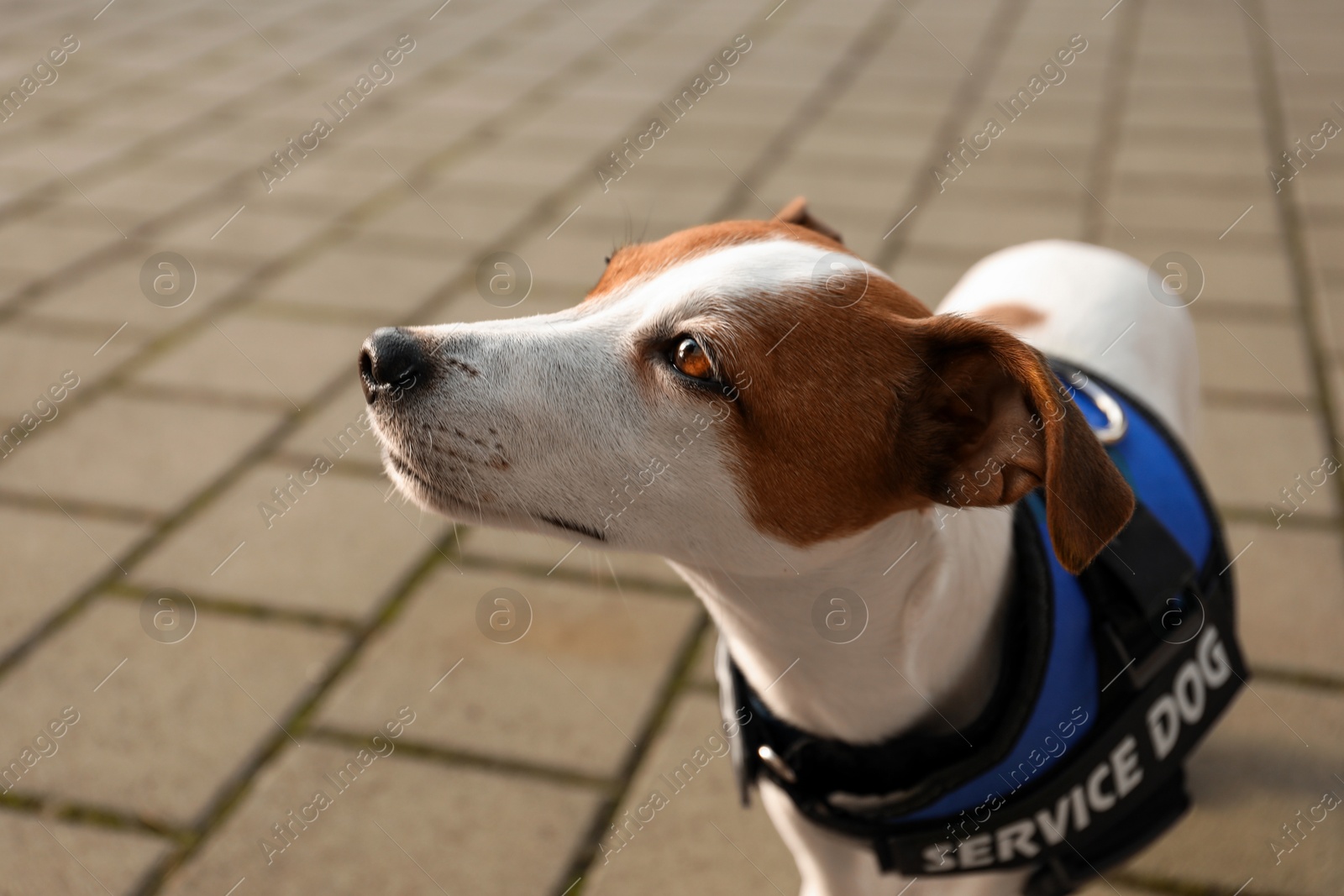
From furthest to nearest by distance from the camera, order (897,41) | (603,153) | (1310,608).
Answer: (897,41) → (603,153) → (1310,608)

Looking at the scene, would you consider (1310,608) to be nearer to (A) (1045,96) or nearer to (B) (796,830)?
(B) (796,830)

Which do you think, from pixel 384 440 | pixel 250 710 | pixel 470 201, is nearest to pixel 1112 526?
pixel 384 440

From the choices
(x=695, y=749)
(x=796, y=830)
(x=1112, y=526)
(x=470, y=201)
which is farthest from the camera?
(x=470, y=201)

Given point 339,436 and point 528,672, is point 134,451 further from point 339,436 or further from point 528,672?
point 528,672

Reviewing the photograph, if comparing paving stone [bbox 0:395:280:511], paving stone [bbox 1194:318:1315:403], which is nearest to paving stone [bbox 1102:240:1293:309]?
paving stone [bbox 1194:318:1315:403]

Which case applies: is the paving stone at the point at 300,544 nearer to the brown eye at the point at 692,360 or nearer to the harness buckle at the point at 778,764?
the harness buckle at the point at 778,764

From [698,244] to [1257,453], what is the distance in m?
2.44

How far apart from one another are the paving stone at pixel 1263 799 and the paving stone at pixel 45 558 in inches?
108

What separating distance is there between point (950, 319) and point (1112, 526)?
392mm

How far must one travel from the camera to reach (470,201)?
5480 mm

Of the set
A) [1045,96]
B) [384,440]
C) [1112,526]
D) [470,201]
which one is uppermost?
[384,440]

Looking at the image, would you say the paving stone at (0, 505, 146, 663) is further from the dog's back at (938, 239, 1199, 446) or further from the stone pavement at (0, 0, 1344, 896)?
the dog's back at (938, 239, 1199, 446)

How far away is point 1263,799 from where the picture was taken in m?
2.46

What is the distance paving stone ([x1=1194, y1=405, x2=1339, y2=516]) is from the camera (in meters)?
3.36
